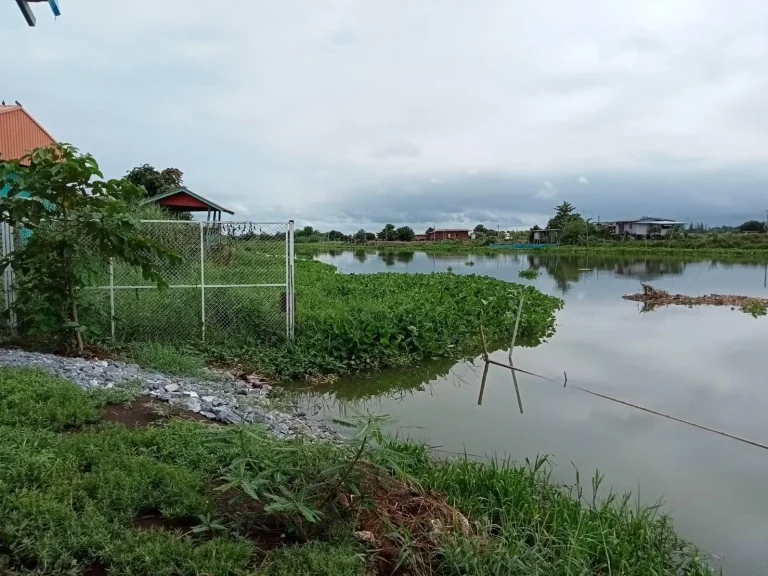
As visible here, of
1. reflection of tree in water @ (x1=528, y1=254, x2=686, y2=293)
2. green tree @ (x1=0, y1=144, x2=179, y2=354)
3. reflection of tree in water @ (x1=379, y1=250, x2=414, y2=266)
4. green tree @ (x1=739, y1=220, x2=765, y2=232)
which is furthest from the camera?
green tree @ (x1=739, y1=220, x2=765, y2=232)

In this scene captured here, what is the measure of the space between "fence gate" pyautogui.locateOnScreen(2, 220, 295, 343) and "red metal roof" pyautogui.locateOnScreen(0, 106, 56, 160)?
10515 millimetres

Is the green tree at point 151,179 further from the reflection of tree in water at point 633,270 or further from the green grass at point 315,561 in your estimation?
the green grass at point 315,561

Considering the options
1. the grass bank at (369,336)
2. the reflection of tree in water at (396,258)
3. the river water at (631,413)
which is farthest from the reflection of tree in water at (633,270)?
the river water at (631,413)

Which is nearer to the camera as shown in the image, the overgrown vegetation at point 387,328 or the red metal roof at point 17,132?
the overgrown vegetation at point 387,328

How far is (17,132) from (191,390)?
16104 millimetres

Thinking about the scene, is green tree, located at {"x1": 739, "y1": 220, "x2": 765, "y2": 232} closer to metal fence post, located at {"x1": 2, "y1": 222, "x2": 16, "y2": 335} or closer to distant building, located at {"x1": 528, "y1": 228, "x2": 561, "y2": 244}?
distant building, located at {"x1": 528, "y1": 228, "x2": 561, "y2": 244}

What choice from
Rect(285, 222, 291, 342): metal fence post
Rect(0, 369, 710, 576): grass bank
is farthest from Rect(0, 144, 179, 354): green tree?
Rect(0, 369, 710, 576): grass bank

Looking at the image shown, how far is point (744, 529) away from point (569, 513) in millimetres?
1636

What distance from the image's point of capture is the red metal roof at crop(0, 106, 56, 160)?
1611 cm

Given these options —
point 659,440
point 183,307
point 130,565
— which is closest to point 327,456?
point 130,565

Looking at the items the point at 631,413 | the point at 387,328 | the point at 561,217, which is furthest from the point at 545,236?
the point at 631,413

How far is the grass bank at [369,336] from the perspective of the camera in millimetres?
7926

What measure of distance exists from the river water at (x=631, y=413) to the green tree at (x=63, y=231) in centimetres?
310

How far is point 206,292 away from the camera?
8625 mm
